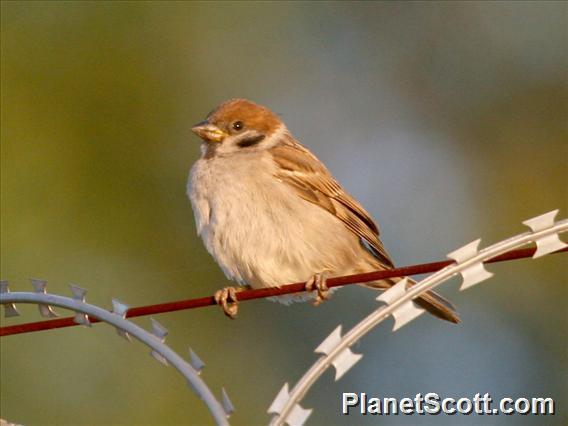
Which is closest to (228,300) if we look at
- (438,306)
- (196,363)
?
(438,306)

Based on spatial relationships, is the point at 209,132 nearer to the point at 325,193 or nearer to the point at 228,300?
the point at 325,193

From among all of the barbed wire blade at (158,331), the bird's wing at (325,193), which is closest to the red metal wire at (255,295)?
the barbed wire blade at (158,331)

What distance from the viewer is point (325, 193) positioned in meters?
5.23

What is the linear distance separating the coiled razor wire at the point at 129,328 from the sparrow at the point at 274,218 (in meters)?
1.03

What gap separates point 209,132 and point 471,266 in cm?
264

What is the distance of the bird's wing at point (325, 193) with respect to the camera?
5101mm

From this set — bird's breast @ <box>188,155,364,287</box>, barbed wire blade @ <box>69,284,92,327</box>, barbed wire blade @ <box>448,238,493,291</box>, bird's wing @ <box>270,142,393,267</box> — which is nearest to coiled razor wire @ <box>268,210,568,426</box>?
barbed wire blade @ <box>448,238,493,291</box>

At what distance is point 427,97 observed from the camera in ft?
35.6

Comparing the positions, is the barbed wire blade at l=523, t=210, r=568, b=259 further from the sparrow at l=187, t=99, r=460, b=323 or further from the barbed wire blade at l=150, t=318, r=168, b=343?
the sparrow at l=187, t=99, r=460, b=323

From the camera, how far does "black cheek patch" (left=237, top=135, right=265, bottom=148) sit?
5301mm

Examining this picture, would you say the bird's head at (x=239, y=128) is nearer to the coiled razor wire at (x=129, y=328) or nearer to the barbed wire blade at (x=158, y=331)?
the coiled razor wire at (x=129, y=328)

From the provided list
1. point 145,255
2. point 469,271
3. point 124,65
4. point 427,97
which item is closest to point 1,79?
point 124,65

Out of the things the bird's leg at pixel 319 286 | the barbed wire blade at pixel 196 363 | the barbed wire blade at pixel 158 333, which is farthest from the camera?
the bird's leg at pixel 319 286

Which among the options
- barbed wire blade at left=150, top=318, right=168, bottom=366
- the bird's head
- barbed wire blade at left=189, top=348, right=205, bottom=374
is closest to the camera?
barbed wire blade at left=189, top=348, right=205, bottom=374
